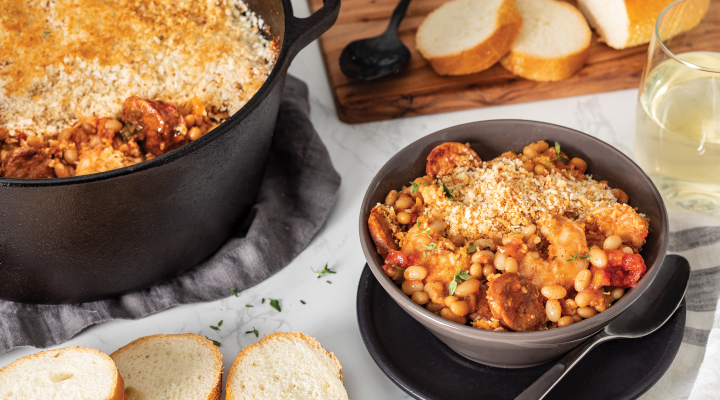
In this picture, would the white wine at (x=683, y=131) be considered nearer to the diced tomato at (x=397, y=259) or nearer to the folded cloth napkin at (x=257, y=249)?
the diced tomato at (x=397, y=259)

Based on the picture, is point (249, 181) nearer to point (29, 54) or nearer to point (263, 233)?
point (263, 233)

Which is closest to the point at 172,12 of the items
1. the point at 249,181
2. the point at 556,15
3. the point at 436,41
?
the point at 249,181

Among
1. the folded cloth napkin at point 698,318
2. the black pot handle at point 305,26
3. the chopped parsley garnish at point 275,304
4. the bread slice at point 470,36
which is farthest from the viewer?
the bread slice at point 470,36

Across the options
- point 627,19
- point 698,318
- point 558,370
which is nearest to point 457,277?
point 558,370

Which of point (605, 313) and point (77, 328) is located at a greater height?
point (605, 313)

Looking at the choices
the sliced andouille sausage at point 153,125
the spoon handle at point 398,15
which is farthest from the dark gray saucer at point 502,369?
the spoon handle at point 398,15

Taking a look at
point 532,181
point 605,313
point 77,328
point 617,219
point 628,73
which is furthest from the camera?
point 628,73
